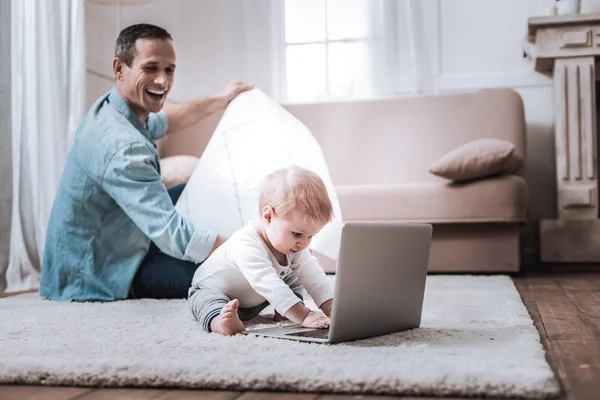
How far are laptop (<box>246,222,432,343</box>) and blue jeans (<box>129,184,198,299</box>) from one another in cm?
64

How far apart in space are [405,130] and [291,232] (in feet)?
6.72

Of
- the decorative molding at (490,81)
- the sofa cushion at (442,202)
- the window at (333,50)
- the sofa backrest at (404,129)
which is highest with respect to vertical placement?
the window at (333,50)

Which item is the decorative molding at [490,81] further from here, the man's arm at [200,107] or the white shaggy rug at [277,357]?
the white shaggy rug at [277,357]

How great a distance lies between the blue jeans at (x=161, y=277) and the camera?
1.85m

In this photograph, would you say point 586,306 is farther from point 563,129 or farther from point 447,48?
point 447,48

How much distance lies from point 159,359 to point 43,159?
70.6 inches

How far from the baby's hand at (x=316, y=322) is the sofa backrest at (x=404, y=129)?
201 centimetres

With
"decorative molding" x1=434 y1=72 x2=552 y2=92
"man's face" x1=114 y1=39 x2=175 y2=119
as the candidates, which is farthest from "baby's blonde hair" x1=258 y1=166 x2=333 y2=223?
"decorative molding" x1=434 y1=72 x2=552 y2=92

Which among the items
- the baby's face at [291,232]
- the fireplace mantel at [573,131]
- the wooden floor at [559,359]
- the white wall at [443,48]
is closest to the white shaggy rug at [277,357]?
the wooden floor at [559,359]

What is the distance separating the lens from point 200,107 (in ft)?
6.93

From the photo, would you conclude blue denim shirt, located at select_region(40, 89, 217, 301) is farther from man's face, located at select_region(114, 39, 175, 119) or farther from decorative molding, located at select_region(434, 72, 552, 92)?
decorative molding, located at select_region(434, 72, 552, 92)

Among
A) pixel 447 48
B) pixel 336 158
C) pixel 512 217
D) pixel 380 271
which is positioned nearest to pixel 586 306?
pixel 380 271

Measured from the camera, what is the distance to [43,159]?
2555 mm

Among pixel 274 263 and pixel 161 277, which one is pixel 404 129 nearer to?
pixel 161 277
